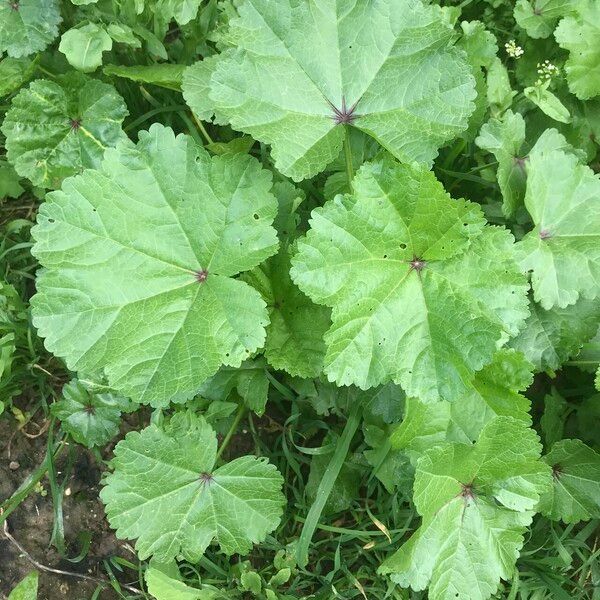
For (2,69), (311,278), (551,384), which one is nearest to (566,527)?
(551,384)

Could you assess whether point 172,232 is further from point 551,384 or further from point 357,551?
point 551,384

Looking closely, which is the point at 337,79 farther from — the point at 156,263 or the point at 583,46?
the point at 583,46

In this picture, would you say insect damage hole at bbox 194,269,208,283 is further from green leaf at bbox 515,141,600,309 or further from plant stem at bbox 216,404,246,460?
green leaf at bbox 515,141,600,309

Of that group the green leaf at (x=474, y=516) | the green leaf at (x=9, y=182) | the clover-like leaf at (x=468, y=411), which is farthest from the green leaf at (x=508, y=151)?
the green leaf at (x=9, y=182)

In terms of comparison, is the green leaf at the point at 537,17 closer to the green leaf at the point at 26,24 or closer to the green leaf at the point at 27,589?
the green leaf at the point at 26,24

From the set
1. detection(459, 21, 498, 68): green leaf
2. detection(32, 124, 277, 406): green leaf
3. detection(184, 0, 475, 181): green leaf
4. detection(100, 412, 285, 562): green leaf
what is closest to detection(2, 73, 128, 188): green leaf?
detection(32, 124, 277, 406): green leaf

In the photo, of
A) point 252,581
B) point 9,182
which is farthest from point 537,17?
point 252,581

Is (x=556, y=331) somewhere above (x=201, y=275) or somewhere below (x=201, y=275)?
below
